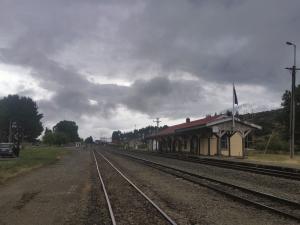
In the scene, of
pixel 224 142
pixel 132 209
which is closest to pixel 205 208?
pixel 132 209

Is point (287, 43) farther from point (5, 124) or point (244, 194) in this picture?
point (5, 124)

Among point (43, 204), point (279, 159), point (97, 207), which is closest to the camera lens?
point (97, 207)

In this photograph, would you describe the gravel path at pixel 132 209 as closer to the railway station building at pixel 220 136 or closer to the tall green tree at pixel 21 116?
the railway station building at pixel 220 136

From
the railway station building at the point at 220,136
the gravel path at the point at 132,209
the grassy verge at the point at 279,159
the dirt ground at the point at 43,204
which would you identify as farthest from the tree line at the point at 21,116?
the gravel path at the point at 132,209

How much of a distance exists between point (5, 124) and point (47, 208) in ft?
353

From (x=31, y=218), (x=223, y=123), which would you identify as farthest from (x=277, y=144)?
(x=31, y=218)

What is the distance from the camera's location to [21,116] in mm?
118125

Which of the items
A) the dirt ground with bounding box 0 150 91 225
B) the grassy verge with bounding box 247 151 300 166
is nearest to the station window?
the grassy verge with bounding box 247 151 300 166

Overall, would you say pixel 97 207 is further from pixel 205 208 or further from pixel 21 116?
pixel 21 116

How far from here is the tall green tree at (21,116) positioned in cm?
11612

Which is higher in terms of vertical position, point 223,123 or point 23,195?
point 223,123

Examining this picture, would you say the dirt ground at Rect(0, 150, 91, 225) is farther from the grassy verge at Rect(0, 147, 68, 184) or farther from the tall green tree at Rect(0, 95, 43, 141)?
the tall green tree at Rect(0, 95, 43, 141)

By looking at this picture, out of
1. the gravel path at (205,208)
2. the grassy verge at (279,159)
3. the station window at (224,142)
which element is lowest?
the gravel path at (205,208)

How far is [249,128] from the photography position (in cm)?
5697
